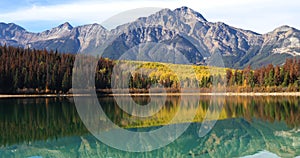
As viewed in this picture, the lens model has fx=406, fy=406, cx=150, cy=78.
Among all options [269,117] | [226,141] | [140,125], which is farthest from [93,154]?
[269,117]

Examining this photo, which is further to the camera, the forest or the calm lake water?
the forest

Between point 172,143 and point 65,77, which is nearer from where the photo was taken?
point 172,143

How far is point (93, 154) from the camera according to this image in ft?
62.2

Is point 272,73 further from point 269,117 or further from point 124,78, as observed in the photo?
point 269,117

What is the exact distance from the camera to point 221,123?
1292 inches

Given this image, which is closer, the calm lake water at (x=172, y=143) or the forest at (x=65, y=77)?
the calm lake water at (x=172, y=143)

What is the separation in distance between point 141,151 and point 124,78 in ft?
267

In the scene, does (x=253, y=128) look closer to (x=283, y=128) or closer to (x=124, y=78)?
(x=283, y=128)

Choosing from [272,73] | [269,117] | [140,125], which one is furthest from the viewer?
[272,73]

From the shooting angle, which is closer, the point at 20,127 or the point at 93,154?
the point at 93,154

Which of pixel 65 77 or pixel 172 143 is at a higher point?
pixel 65 77

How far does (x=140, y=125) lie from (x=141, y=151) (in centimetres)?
1116

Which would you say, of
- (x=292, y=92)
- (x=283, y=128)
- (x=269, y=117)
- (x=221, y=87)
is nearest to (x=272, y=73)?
(x=292, y=92)

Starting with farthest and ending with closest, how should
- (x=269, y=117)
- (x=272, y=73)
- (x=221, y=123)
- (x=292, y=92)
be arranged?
(x=272, y=73) → (x=292, y=92) → (x=269, y=117) → (x=221, y=123)
